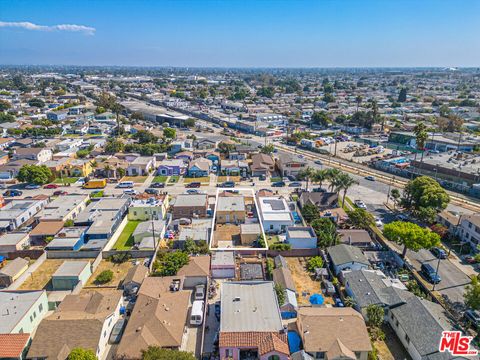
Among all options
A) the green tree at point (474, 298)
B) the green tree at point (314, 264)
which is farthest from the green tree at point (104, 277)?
the green tree at point (474, 298)

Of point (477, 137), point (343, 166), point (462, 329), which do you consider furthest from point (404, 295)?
point (477, 137)

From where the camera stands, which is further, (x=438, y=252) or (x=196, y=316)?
(x=438, y=252)

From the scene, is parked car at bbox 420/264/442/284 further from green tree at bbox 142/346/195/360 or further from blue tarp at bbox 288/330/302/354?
green tree at bbox 142/346/195/360

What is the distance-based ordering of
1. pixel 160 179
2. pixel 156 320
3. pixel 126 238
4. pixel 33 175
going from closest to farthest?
pixel 156 320 → pixel 126 238 → pixel 33 175 → pixel 160 179

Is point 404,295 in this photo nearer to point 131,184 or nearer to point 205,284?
point 205,284

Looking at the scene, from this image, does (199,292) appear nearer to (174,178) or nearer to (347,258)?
(347,258)

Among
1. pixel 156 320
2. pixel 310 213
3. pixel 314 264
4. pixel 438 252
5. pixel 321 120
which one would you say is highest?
pixel 321 120

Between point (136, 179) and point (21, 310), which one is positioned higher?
point (21, 310)

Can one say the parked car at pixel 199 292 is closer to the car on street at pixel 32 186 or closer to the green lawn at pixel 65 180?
the green lawn at pixel 65 180

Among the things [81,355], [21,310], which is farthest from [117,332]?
[21,310]
